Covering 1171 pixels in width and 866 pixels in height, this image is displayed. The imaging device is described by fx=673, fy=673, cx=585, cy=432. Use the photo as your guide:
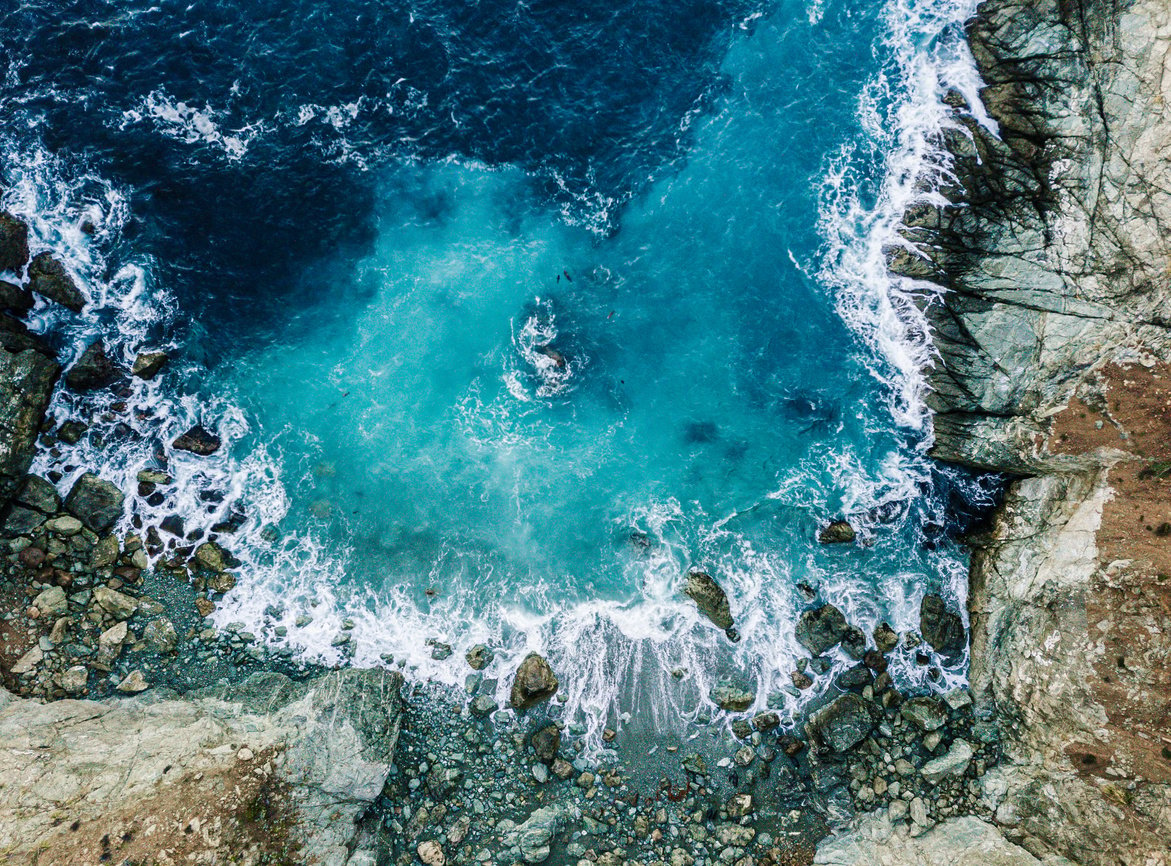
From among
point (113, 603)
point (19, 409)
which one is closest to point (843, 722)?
point (113, 603)

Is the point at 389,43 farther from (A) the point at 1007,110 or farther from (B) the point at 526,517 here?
(A) the point at 1007,110

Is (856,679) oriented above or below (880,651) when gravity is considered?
below

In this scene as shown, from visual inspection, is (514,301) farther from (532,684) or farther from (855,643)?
(855,643)

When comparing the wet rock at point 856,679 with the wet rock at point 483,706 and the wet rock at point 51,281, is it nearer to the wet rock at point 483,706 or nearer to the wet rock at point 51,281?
the wet rock at point 483,706

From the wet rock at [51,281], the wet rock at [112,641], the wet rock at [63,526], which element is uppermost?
the wet rock at [51,281]

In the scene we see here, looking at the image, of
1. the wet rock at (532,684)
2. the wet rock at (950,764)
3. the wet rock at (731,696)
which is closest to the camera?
the wet rock at (950,764)

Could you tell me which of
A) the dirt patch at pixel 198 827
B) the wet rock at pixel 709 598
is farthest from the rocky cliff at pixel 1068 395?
the dirt patch at pixel 198 827
